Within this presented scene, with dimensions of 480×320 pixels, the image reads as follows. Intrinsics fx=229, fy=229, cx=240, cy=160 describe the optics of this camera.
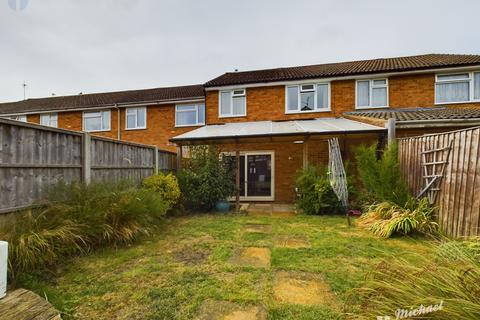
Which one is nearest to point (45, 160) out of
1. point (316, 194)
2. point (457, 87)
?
point (316, 194)

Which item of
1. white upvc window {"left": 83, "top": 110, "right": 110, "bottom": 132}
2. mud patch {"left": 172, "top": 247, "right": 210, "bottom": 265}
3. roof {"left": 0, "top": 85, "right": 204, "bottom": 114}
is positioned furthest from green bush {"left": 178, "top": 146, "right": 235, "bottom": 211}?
white upvc window {"left": 83, "top": 110, "right": 110, "bottom": 132}

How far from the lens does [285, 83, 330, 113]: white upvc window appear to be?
12227 millimetres

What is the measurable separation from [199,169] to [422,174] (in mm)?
6993

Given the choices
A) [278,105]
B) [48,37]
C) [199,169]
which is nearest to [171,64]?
[48,37]

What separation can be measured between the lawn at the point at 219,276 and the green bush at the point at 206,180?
118 inches

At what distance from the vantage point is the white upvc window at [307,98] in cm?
1223

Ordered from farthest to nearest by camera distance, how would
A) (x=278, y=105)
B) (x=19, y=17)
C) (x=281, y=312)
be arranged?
(x=278, y=105), (x=19, y=17), (x=281, y=312)

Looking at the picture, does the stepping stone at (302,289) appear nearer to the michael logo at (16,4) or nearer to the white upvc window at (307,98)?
the michael logo at (16,4)

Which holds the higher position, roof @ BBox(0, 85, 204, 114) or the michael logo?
roof @ BBox(0, 85, 204, 114)

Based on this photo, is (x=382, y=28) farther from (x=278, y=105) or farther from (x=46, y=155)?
(x=46, y=155)

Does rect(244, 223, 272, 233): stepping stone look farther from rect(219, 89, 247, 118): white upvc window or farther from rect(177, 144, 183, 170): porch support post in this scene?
rect(219, 89, 247, 118): white upvc window

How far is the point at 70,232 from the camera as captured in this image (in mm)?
3803

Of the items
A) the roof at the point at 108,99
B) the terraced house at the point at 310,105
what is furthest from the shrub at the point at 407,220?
the roof at the point at 108,99

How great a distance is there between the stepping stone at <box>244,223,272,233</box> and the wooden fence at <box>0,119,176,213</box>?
3.86 metres
